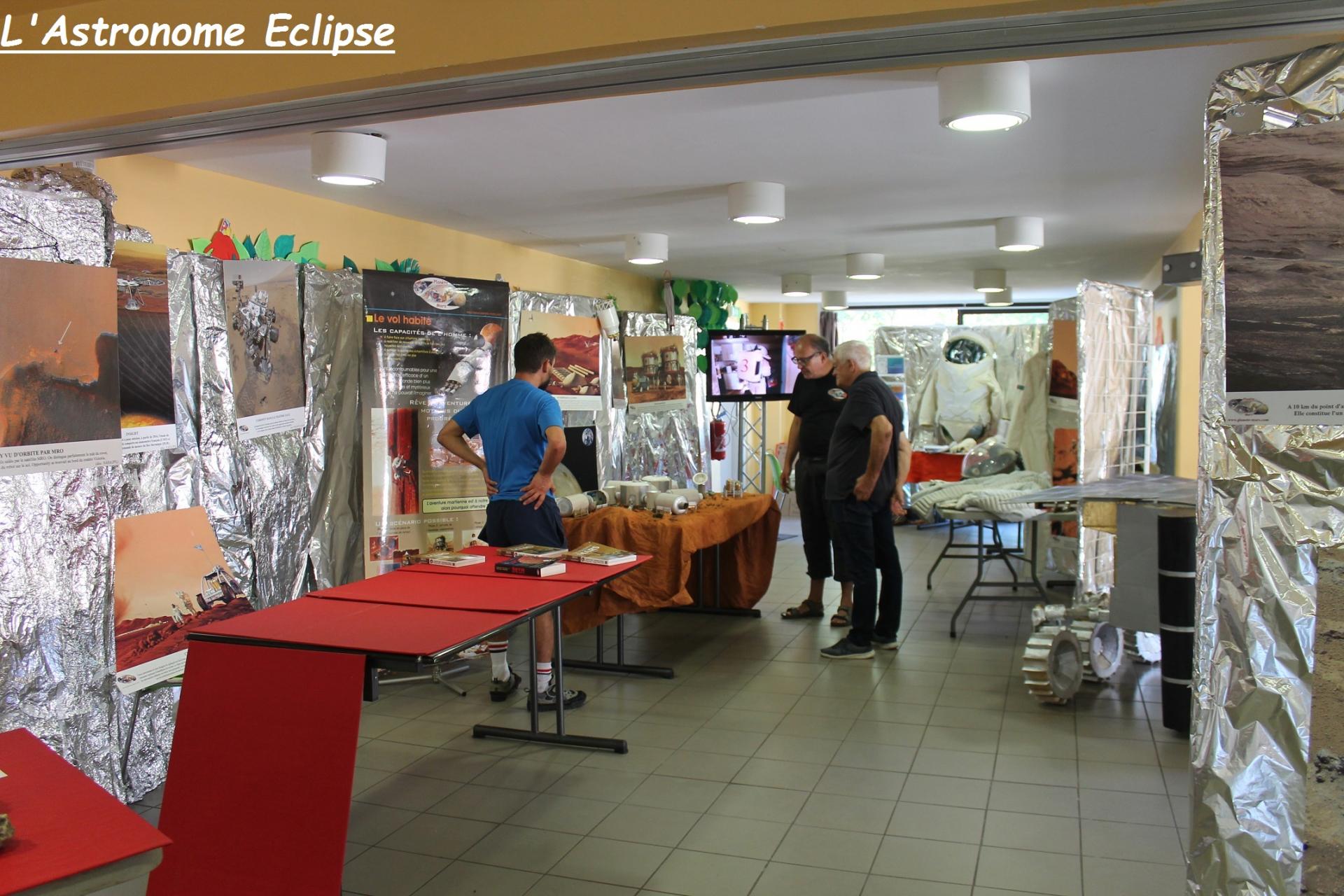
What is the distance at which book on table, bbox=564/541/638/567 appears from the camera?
12.2ft

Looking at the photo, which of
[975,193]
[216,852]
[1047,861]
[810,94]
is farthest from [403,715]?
[975,193]

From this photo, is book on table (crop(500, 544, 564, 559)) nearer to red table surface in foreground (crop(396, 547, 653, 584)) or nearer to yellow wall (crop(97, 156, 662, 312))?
red table surface in foreground (crop(396, 547, 653, 584))

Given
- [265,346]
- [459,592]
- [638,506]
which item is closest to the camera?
[459,592]

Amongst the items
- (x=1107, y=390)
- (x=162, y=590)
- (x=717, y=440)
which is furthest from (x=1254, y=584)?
(x=717, y=440)

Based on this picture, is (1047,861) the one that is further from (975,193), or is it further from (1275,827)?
(975,193)

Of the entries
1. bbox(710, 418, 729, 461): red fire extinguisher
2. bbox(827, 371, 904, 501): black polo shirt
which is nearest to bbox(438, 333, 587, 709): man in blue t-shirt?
bbox(827, 371, 904, 501): black polo shirt

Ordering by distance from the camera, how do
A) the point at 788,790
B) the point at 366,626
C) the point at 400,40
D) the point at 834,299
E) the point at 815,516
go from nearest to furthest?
the point at 400,40, the point at 366,626, the point at 788,790, the point at 815,516, the point at 834,299

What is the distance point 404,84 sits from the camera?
2350 mm

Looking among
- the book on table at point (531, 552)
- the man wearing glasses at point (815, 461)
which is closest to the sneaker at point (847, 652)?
the man wearing glasses at point (815, 461)

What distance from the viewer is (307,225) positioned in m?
5.09

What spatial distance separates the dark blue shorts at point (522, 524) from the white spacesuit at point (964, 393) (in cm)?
599

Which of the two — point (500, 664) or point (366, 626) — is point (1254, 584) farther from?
point (500, 664)

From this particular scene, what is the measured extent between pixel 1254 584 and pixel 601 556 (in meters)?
2.23

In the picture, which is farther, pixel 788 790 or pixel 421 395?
pixel 421 395
